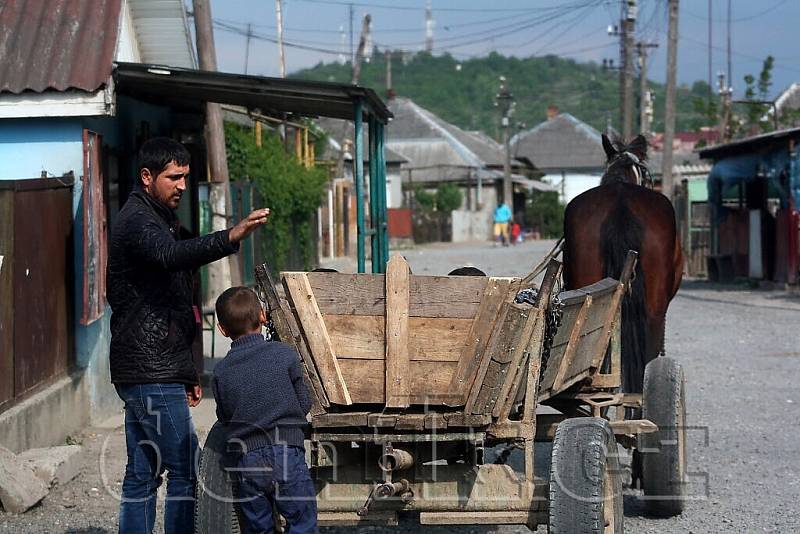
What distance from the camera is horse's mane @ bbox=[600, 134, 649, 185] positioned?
8.69 m

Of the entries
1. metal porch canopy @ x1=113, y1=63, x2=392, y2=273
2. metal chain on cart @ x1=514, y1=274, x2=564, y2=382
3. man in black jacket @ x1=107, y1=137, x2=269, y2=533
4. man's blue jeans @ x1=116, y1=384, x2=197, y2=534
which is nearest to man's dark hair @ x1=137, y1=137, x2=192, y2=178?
man in black jacket @ x1=107, y1=137, x2=269, y2=533

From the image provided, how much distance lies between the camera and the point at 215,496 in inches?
191

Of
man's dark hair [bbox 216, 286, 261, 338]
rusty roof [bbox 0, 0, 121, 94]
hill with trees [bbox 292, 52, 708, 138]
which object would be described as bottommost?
man's dark hair [bbox 216, 286, 261, 338]

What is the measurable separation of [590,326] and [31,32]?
595 cm

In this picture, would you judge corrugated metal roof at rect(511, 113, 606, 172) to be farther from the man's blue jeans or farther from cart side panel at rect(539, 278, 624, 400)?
the man's blue jeans

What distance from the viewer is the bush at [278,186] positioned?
2269cm

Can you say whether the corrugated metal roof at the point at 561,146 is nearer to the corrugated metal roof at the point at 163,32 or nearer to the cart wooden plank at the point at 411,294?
the corrugated metal roof at the point at 163,32

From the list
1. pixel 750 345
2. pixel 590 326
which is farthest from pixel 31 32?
pixel 750 345

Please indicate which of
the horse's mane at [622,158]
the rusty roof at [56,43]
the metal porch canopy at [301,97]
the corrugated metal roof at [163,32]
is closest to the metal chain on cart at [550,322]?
the horse's mane at [622,158]

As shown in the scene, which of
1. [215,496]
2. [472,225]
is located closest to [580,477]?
[215,496]

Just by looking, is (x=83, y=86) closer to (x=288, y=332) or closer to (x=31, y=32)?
(x=31, y=32)

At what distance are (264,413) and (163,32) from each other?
7.98 metres

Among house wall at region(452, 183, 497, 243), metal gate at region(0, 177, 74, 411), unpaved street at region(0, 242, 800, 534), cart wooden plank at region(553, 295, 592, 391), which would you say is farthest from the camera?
house wall at region(452, 183, 497, 243)

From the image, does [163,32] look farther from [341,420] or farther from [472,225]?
[472,225]
